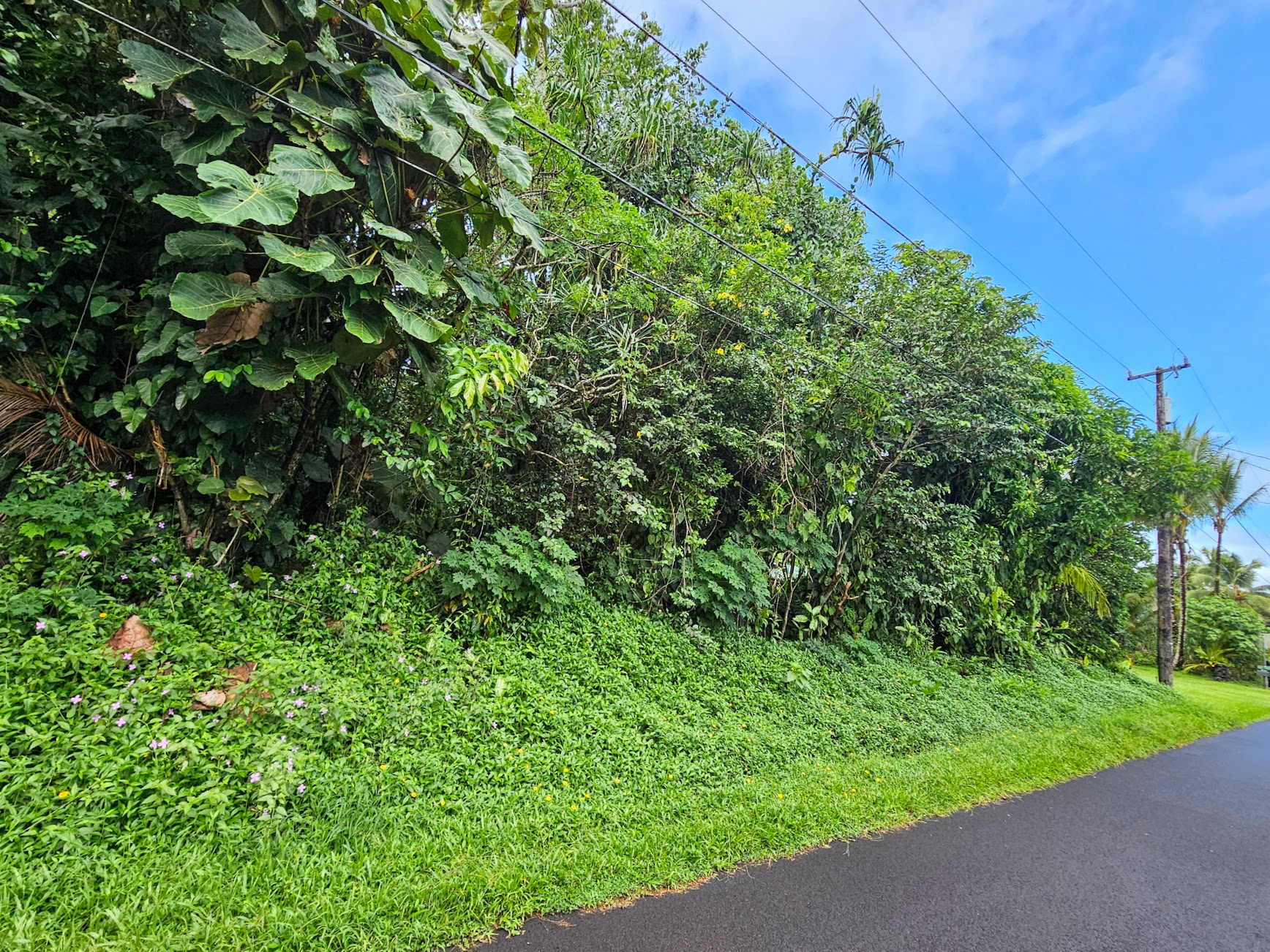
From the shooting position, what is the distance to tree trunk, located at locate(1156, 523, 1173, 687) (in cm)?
1200

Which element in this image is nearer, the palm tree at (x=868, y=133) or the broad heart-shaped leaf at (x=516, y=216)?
the broad heart-shaped leaf at (x=516, y=216)

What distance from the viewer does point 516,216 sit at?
11.6 ft

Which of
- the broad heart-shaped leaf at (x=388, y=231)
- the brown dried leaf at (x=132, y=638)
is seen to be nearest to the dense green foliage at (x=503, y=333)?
the broad heart-shaped leaf at (x=388, y=231)

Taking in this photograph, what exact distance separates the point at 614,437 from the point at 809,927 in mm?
3818

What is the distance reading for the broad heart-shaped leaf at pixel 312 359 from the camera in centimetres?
310

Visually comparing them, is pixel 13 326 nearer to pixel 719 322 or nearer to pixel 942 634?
pixel 719 322

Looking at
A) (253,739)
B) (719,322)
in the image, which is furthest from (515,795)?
(719,322)

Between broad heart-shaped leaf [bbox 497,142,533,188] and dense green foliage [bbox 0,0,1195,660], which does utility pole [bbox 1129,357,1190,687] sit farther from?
broad heart-shaped leaf [bbox 497,142,533,188]

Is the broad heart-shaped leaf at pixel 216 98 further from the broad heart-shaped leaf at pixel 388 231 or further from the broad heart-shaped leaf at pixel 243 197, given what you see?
the broad heart-shaped leaf at pixel 388 231

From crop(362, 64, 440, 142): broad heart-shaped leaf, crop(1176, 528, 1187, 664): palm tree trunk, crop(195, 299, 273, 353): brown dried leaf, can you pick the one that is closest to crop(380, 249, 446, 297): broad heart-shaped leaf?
crop(362, 64, 440, 142): broad heart-shaped leaf

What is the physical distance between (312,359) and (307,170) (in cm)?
95

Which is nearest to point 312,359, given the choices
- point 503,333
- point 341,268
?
point 341,268

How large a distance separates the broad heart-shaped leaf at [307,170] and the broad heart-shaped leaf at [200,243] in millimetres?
455

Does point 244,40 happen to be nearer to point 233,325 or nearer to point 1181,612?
point 233,325
